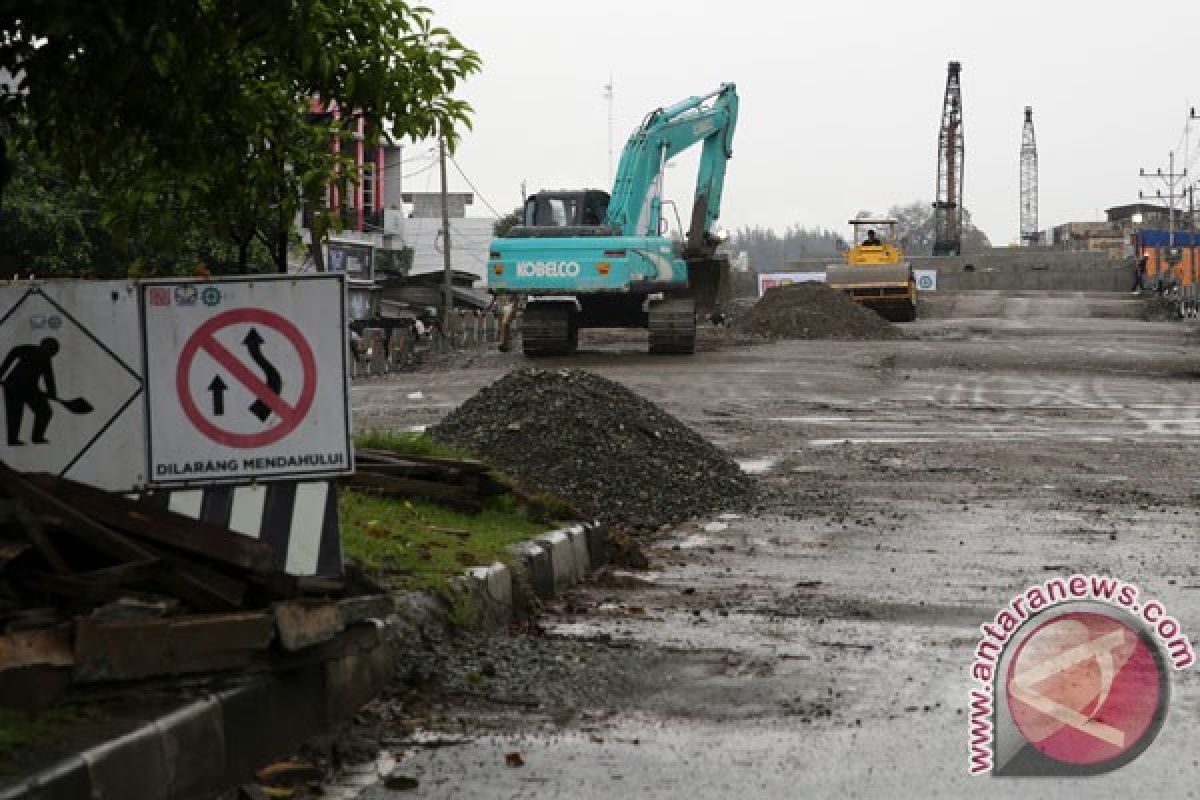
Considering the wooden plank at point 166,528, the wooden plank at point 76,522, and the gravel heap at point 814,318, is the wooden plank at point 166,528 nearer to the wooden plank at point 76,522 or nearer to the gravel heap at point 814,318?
the wooden plank at point 76,522

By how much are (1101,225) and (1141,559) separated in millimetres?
165835

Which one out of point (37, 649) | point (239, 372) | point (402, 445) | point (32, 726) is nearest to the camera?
point (32, 726)

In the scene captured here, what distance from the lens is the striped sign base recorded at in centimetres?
746

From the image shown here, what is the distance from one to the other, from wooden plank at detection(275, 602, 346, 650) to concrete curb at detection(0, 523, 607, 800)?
105 mm

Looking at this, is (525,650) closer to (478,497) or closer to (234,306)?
(234,306)

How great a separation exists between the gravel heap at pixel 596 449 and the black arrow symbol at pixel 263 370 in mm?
6221

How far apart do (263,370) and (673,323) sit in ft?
103

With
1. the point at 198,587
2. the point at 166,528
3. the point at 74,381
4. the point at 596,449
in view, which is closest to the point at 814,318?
the point at 596,449

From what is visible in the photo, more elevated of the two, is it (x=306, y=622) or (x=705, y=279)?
(x=705, y=279)

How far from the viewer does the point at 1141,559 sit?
11.5 metres

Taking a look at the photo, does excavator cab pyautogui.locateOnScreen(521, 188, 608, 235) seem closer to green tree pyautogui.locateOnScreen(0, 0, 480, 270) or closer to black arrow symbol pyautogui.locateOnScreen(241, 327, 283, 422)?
green tree pyautogui.locateOnScreen(0, 0, 480, 270)

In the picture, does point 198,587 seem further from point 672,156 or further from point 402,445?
point 672,156

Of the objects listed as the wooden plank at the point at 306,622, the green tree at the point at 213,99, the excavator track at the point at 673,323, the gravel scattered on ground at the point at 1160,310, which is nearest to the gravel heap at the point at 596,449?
the green tree at the point at 213,99

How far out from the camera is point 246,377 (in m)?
7.35
